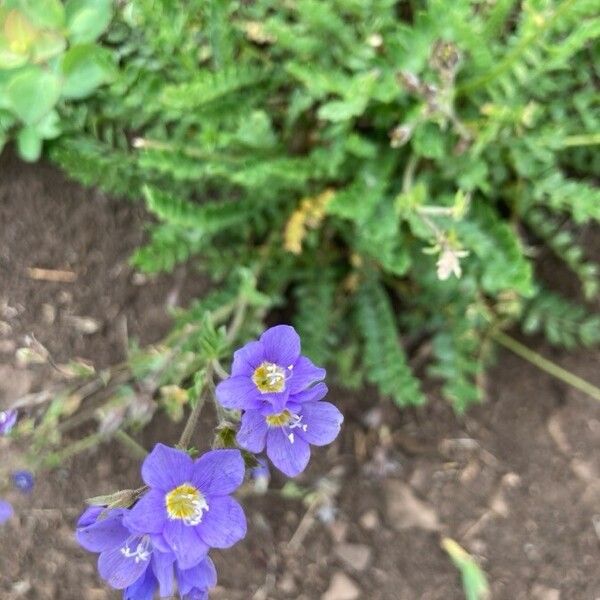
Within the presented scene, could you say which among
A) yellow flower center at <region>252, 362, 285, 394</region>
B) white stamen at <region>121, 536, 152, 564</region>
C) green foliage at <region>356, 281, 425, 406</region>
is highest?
yellow flower center at <region>252, 362, 285, 394</region>

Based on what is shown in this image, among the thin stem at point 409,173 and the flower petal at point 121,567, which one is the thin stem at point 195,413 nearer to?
the flower petal at point 121,567

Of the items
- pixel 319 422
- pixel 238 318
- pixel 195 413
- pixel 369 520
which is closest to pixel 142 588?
pixel 195 413

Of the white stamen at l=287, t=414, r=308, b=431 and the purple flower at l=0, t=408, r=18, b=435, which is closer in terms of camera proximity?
the white stamen at l=287, t=414, r=308, b=431

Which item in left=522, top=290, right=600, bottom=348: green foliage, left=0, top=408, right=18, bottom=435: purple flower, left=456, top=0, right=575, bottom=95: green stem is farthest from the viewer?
left=522, top=290, right=600, bottom=348: green foliage

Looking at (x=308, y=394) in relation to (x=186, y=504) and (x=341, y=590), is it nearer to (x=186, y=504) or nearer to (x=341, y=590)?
(x=186, y=504)

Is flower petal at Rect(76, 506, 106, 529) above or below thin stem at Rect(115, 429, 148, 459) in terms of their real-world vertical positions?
above

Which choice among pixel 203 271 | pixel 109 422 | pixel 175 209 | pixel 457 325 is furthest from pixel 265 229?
pixel 109 422

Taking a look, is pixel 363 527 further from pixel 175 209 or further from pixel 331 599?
pixel 175 209

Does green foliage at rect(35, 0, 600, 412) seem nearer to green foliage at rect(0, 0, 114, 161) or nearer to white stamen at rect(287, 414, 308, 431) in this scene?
green foliage at rect(0, 0, 114, 161)

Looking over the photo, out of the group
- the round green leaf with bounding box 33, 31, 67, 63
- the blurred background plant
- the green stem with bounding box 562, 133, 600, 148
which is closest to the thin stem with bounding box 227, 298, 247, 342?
the blurred background plant
